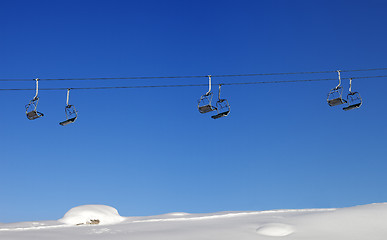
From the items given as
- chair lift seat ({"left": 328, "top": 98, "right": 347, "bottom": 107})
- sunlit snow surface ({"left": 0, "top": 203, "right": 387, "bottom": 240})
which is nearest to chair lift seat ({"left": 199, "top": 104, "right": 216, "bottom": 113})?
chair lift seat ({"left": 328, "top": 98, "right": 347, "bottom": 107})

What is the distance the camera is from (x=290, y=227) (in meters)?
22.1

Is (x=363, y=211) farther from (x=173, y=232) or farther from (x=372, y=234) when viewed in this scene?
(x=173, y=232)

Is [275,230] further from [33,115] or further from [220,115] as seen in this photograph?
[33,115]

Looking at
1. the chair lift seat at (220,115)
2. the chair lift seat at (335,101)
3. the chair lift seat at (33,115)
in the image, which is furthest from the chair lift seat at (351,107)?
the chair lift seat at (33,115)

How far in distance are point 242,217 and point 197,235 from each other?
5890 mm

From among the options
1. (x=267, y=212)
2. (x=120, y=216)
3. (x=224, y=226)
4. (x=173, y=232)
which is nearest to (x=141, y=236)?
(x=173, y=232)

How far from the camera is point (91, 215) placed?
36.9 m

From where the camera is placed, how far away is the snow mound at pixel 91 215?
116ft

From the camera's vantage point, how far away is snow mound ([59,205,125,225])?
35.3 meters

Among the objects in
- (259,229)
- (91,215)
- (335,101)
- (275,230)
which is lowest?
(275,230)

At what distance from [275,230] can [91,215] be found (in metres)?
19.3

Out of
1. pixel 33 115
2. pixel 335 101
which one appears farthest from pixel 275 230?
pixel 33 115

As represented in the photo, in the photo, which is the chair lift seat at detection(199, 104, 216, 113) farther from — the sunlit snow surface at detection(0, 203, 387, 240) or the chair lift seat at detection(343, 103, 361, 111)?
the sunlit snow surface at detection(0, 203, 387, 240)

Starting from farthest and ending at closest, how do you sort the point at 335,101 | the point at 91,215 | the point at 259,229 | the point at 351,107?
the point at 91,215 → the point at 259,229 → the point at 351,107 → the point at 335,101
